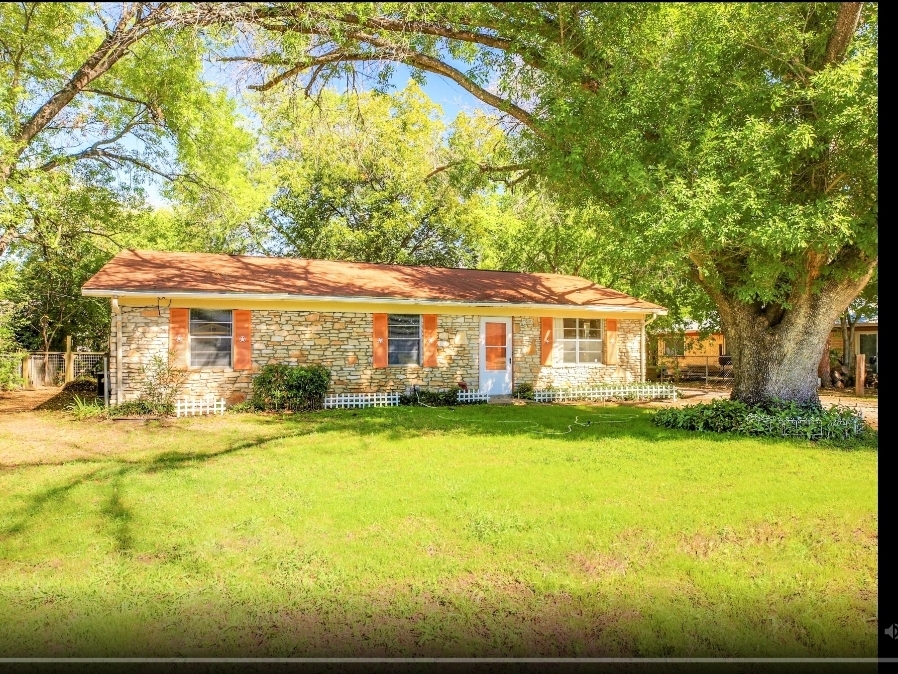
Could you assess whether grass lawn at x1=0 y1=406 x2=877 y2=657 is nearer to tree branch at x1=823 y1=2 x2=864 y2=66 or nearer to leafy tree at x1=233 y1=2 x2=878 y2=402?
leafy tree at x1=233 y1=2 x2=878 y2=402

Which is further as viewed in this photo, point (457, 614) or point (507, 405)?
point (507, 405)

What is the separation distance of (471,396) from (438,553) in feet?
34.0

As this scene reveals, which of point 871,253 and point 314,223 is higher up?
point 314,223

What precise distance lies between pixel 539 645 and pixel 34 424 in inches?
461

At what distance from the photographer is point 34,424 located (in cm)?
1063

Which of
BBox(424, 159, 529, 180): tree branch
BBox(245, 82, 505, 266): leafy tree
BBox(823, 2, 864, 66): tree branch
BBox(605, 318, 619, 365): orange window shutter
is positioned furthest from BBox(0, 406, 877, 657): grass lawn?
BBox(245, 82, 505, 266): leafy tree

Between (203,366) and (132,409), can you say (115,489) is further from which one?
(203,366)

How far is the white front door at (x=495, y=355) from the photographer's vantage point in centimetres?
1527

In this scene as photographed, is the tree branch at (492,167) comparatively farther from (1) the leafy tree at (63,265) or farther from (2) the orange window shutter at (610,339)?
(1) the leafy tree at (63,265)

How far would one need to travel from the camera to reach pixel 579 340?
656 inches

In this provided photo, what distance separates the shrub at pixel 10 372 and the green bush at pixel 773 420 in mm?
18244

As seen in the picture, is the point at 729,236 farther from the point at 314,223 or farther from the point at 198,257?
the point at 314,223

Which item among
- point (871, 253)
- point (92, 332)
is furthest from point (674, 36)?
point (92, 332)

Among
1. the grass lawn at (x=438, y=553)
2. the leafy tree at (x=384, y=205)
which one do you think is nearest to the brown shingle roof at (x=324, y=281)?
the grass lawn at (x=438, y=553)
